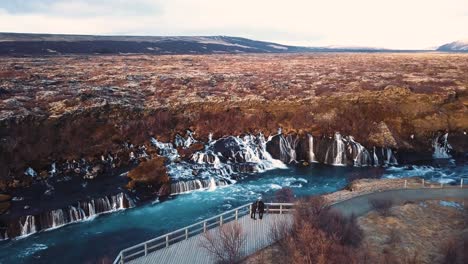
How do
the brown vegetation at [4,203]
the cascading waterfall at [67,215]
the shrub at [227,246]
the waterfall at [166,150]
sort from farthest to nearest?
1. the waterfall at [166,150]
2. the brown vegetation at [4,203]
3. the cascading waterfall at [67,215]
4. the shrub at [227,246]

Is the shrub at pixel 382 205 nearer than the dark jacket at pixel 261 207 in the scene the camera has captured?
No

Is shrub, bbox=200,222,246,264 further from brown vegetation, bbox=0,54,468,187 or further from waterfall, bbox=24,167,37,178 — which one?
brown vegetation, bbox=0,54,468,187

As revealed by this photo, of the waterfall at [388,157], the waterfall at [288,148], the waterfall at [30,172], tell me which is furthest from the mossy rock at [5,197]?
the waterfall at [388,157]

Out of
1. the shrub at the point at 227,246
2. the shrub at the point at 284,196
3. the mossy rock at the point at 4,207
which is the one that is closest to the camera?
the shrub at the point at 227,246

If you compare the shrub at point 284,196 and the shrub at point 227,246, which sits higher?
the shrub at point 227,246

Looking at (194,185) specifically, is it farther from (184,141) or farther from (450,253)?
(450,253)

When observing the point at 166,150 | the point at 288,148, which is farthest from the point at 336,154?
the point at 166,150

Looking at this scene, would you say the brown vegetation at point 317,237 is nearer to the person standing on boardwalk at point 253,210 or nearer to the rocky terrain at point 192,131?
the person standing on boardwalk at point 253,210
